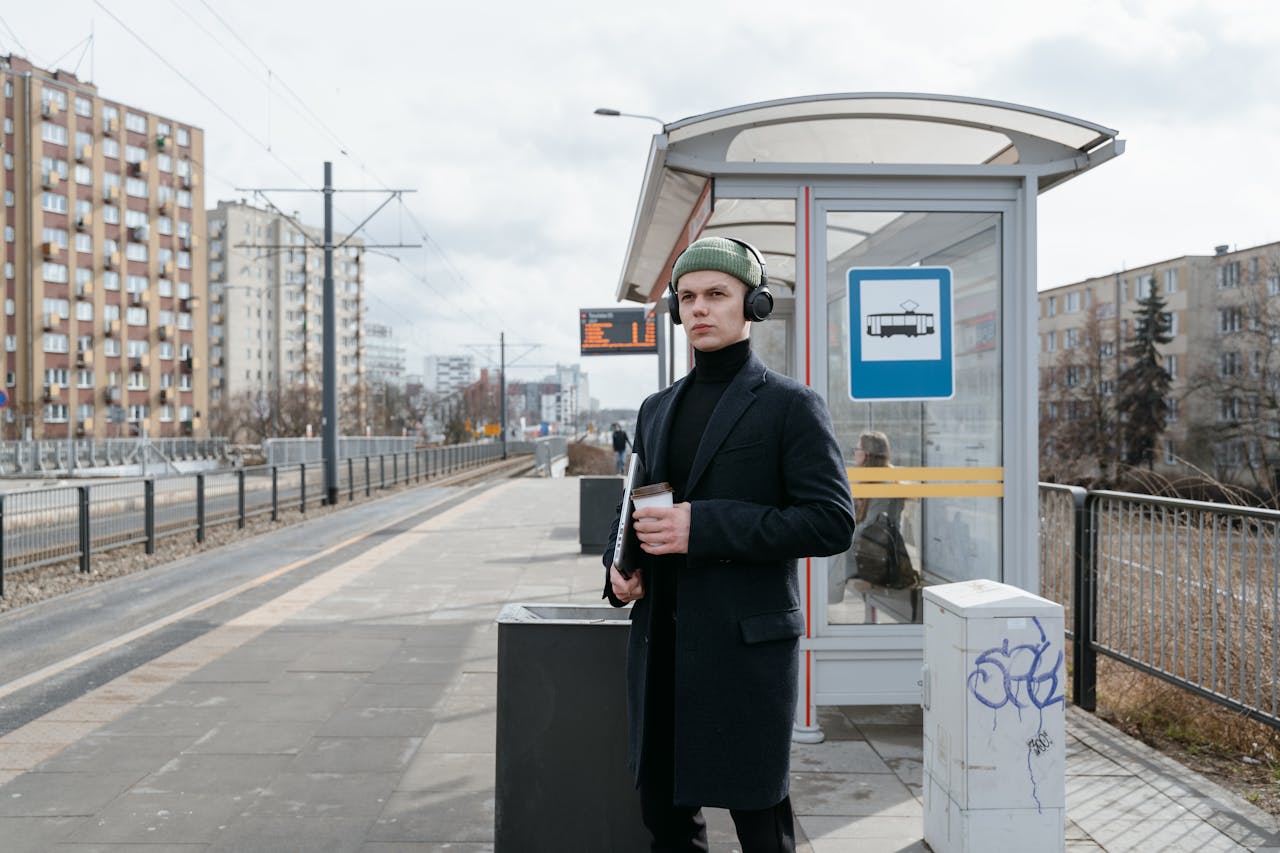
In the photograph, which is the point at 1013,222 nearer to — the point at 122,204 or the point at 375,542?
the point at 375,542

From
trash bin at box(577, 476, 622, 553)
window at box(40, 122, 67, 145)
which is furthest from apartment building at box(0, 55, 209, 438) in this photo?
trash bin at box(577, 476, 622, 553)

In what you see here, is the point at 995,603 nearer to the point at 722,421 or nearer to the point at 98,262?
the point at 722,421

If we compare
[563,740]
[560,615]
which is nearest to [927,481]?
[560,615]

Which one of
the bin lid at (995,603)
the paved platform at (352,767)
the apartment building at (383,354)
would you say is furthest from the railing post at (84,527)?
the apartment building at (383,354)

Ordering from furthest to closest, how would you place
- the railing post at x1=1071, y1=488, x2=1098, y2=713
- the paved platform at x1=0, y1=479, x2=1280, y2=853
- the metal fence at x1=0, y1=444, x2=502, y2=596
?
the metal fence at x1=0, y1=444, x2=502, y2=596 < the railing post at x1=1071, y1=488, x2=1098, y2=713 < the paved platform at x1=0, y1=479, x2=1280, y2=853

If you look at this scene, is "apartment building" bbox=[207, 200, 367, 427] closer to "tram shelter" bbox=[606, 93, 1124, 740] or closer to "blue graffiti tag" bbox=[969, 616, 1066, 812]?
"tram shelter" bbox=[606, 93, 1124, 740]

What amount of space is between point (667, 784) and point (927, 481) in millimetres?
2858

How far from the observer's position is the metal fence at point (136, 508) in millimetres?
9969

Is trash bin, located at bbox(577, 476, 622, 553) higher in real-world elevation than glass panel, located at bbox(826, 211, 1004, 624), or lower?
lower

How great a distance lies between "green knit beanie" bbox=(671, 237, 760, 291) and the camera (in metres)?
2.52

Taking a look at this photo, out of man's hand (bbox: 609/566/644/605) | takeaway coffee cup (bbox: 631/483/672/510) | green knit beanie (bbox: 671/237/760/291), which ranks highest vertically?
green knit beanie (bbox: 671/237/760/291)

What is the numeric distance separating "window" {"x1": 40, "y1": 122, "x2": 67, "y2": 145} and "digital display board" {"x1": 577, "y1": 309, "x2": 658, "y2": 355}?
196 feet

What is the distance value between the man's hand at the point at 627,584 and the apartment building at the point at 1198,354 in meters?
45.0

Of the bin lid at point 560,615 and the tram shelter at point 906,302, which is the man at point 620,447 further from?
the bin lid at point 560,615
